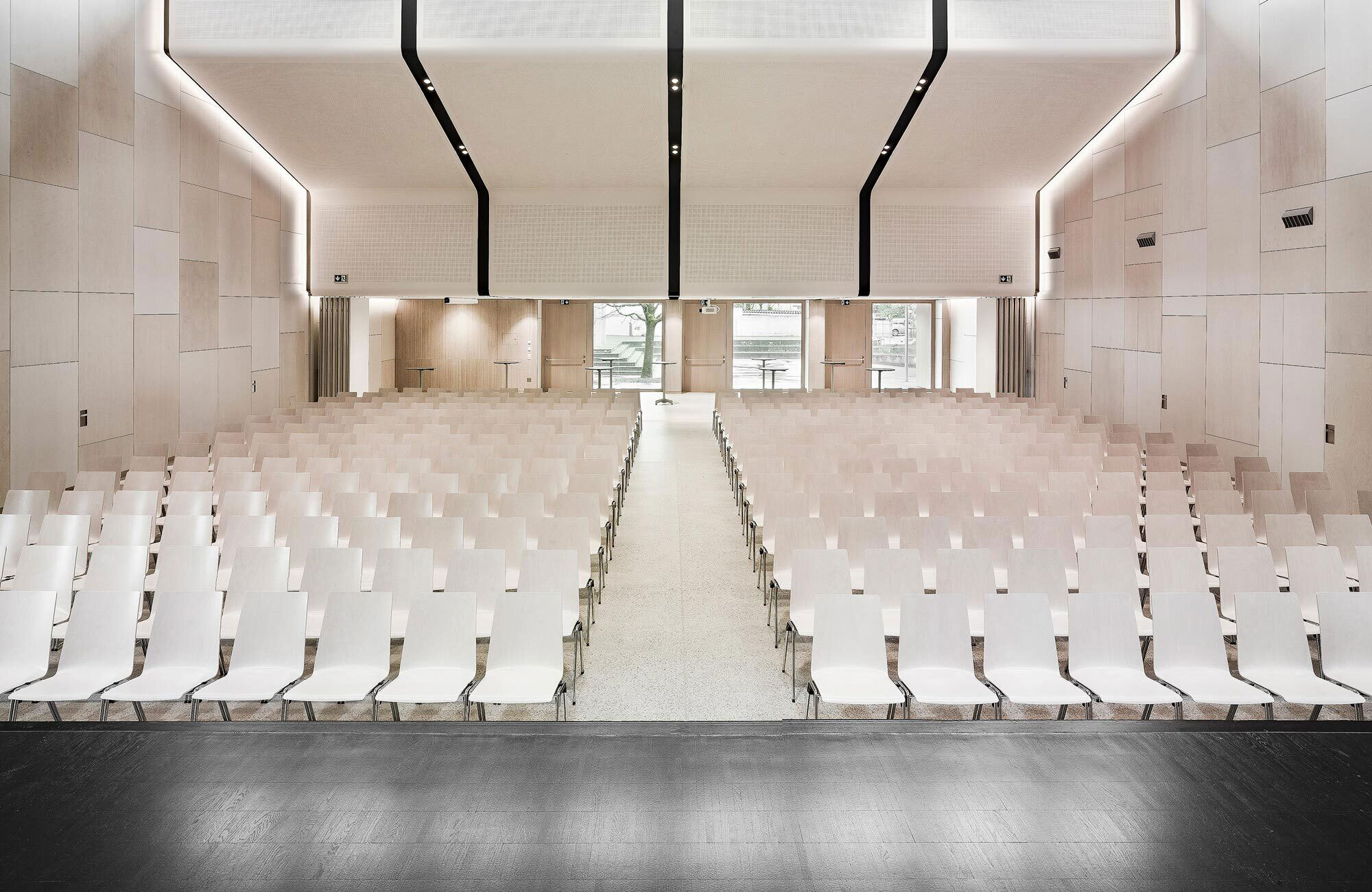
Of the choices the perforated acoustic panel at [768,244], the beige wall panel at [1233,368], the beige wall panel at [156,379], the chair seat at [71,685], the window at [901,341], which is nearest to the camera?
the chair seat at [71,685]

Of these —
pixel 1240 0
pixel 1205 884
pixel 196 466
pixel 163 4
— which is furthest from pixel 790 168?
pixel 1205 884

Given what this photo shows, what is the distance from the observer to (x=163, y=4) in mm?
10078

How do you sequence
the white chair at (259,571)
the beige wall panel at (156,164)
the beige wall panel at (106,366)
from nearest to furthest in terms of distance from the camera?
the white chair at (259,571) < the beige wall panel at (106,366) < the beige wall panel at (156,164)

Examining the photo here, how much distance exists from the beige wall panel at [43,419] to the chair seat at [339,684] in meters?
5.37

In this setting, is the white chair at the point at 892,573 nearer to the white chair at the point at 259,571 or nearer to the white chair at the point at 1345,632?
the white chair at the point at 1345,632

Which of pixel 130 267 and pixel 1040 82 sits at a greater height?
pixel 1040 82

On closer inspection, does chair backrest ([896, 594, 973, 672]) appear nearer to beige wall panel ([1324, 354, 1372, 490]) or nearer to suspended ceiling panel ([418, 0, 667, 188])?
beige wall panel ([1324, 354, 1372, 490])

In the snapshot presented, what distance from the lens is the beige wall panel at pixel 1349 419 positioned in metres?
7.55

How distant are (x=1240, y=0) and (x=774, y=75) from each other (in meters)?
4.77

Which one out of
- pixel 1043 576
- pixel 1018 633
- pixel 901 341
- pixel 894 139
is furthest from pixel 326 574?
pixel 901 341

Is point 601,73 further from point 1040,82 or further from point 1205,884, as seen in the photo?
point 1205,884

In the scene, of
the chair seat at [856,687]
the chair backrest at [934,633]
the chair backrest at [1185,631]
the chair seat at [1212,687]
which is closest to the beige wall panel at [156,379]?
the chair seat at [856,687]

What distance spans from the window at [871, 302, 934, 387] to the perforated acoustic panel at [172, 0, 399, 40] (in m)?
14.4

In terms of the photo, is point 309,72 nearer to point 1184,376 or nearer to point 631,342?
point 1184,376
